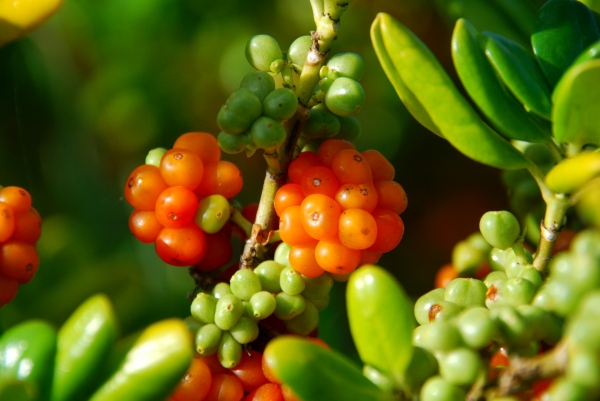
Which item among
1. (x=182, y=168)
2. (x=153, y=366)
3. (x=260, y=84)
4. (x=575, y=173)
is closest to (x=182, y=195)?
(x=182, y=168)

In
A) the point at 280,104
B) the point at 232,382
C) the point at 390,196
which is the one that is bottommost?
the point at 232,382

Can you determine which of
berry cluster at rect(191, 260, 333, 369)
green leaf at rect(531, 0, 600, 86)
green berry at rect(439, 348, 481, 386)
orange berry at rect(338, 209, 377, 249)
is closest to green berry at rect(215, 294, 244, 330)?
berry cluster at rect(191, 260, 333, 369)

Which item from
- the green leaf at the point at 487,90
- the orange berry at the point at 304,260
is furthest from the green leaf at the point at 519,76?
the orange berry at the point at 304,260

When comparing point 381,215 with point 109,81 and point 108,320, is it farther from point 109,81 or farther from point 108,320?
point 109,81

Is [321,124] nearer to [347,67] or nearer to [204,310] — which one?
[347,67]

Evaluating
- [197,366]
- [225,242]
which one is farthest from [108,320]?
[225,242]

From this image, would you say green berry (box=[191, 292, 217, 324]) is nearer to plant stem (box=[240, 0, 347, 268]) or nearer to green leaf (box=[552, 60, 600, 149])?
plant stem (box=[240, 0, 347, 268])

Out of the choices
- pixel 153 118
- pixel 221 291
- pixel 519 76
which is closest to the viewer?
pixel 519 76
